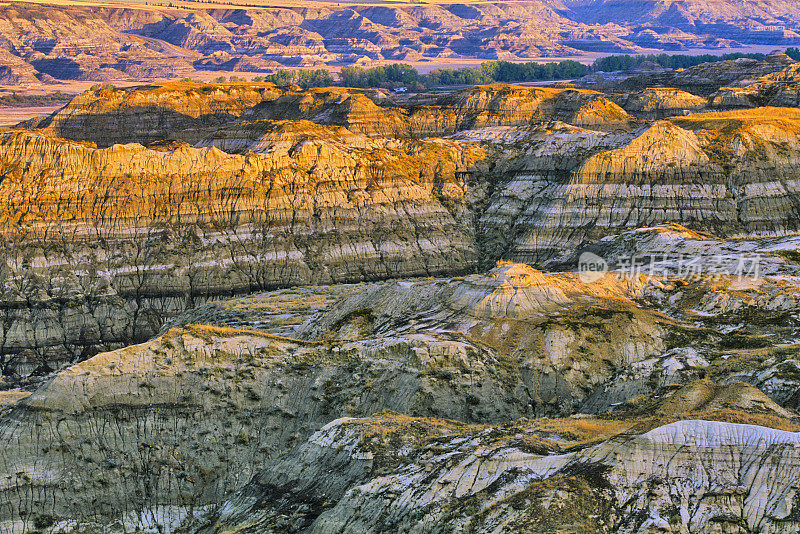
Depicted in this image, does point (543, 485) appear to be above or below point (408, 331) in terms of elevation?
above

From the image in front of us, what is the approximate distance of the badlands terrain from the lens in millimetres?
32969

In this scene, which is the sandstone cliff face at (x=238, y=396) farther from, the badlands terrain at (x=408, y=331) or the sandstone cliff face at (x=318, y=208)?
the sandstone cliff face at (x=318, y=208)

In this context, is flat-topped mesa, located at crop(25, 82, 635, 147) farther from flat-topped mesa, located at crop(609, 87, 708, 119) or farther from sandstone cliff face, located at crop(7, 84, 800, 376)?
sandstone cliff face, located at crop(7, 84, 800, 376)

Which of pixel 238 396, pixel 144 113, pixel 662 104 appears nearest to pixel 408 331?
pixel 238 396

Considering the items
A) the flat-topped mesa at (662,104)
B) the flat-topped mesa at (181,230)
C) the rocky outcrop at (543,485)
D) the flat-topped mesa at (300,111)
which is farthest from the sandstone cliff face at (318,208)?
the rocky outcrop at (543,485)

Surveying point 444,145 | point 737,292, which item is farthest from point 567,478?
point 444,145

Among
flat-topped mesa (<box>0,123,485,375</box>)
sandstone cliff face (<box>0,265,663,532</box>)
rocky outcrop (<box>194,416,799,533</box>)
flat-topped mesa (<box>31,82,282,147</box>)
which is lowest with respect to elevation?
flat-topped mesa (<box>31,82,282,147</box>)

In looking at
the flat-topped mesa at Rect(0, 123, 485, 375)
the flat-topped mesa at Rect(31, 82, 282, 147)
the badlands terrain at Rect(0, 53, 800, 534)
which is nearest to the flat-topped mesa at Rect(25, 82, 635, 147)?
the flat-topped mesa at Rect(31, 82, 282, 147)

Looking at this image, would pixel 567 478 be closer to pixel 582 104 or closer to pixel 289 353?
pixel 289 353

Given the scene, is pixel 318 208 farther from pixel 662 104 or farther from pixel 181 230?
pixel 662 104

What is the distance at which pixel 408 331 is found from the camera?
55.4 m

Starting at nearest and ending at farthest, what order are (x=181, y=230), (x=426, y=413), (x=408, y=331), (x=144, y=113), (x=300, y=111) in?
(x=426, y=413), (x=408, y=331), (x=181, y=230), (x=300, y=111), (x=144, y=113)

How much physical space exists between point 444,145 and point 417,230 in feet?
67.4

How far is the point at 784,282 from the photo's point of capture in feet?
198
